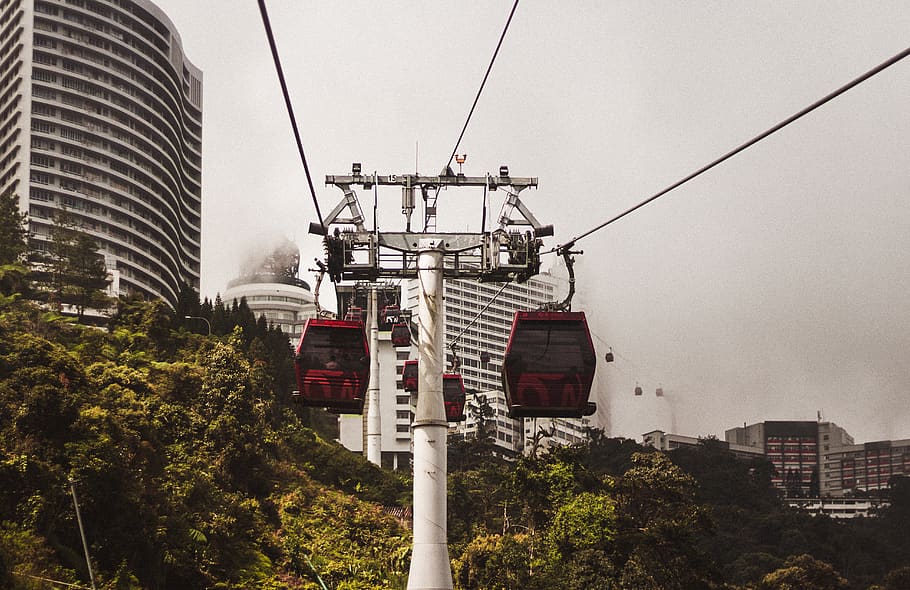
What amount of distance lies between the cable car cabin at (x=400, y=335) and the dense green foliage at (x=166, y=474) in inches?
316

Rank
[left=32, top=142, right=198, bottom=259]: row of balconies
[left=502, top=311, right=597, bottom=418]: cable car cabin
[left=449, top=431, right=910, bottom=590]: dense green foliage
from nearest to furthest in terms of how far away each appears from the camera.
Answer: [left=502, top=311, right=597, bottom=418]: cable car cabin < [left=449, top=431, right=910, bottom=590]: dense green foliage < [left=32, top=142, right=198, bottom=259]: row of balconies

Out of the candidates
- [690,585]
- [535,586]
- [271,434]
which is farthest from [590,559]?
[271,434]

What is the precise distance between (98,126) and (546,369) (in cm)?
10679

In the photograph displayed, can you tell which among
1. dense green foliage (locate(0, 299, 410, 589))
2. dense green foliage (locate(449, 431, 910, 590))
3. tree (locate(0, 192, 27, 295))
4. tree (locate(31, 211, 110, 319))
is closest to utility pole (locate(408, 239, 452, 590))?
dense green foliage (locate(0, 299, 410, 589))

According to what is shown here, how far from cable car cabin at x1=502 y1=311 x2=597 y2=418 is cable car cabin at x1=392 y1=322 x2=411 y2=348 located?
1025 inches

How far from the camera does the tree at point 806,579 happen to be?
2446 inches

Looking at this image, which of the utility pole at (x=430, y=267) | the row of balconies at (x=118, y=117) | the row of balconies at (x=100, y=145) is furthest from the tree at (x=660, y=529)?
the row of balconies at (x=118, y=117)

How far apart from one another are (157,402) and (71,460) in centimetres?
1634

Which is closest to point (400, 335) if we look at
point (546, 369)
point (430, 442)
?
point (546, 369)

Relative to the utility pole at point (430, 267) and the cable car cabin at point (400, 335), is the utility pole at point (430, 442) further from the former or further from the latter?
the cable car cabin at point (400, 335)

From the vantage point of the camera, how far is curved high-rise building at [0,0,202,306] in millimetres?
108688

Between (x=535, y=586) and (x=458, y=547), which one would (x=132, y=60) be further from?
(x=535, y=586)

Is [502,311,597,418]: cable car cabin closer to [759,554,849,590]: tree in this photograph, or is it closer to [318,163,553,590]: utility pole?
[318,163,553,590]: utility pole

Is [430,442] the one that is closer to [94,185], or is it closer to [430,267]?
[430,267]
